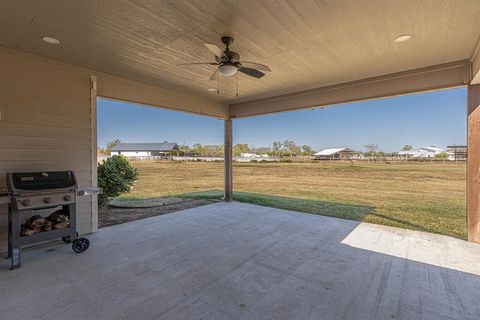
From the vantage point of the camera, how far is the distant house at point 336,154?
9.88 m

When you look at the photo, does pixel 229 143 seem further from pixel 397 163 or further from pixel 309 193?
pixel 397 163

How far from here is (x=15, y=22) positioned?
2420 mm


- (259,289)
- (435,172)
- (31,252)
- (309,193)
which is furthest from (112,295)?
(435,172)

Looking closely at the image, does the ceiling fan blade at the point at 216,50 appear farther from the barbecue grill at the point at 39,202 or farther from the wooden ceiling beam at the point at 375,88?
the wooden ceiling beam at the point at 375,88

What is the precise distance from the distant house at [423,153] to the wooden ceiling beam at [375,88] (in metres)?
4.83

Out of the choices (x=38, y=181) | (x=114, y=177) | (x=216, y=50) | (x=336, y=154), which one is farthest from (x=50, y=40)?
(x=336, y=154)

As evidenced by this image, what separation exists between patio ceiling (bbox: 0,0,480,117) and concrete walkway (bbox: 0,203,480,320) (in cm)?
266

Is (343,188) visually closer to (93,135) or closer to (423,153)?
(423,153)

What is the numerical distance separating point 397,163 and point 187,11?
31.8 feet

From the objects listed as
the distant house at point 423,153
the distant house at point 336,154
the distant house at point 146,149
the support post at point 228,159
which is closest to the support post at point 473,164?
the distant house at point 423,153

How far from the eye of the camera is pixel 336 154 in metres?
10.1

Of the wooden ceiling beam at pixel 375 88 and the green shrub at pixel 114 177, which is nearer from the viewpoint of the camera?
the wooden ceiling beam at pixel 375 88

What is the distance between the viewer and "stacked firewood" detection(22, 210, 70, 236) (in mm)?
2748

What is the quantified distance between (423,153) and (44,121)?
35.6 feet
